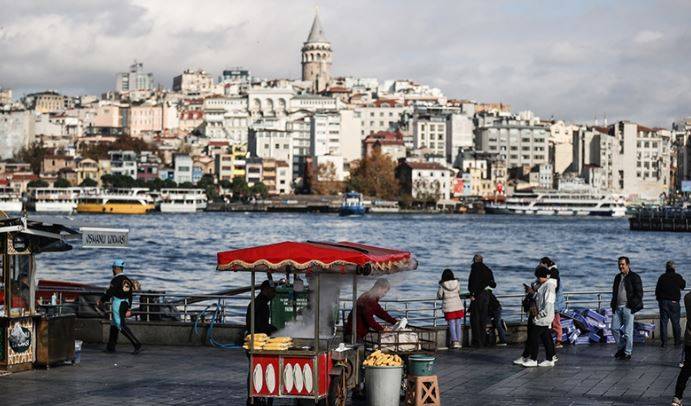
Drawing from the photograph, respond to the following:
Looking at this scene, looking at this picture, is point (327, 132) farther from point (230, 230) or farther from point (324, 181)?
point (230, 230)

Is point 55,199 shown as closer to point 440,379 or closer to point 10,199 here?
point 10,199

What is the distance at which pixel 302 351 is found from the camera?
12.2m

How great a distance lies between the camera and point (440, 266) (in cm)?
6069

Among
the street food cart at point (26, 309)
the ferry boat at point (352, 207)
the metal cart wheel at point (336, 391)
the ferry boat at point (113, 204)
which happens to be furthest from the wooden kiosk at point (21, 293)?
→ the ferry boat at point (352, 207)

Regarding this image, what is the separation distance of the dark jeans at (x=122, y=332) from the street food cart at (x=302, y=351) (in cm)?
448

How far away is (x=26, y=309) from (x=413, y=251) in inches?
2398

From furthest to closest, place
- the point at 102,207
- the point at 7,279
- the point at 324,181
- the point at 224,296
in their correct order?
the point at 324,181
the point at 102,207
the point at 224,296
the point at 7,279

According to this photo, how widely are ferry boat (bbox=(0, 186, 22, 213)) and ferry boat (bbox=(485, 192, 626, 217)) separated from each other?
2315 inches

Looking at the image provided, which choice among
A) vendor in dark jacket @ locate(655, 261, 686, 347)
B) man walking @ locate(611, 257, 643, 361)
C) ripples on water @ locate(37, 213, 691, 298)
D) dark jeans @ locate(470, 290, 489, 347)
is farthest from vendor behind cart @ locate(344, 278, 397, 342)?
vendor in dark jacket @ locate(655, 261, 686, 347)

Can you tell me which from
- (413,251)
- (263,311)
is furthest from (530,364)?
(413,251)

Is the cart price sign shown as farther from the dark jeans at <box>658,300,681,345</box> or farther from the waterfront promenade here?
the dark jeans at <box>658,300,681,345</box>

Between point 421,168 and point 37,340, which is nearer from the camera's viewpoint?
point 37,340

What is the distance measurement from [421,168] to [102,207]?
48.4m

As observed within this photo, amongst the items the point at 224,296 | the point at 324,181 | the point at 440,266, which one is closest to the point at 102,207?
the point at 324,181
